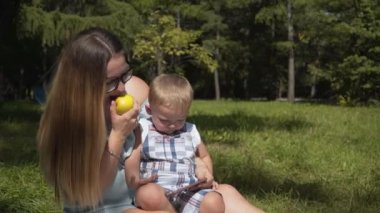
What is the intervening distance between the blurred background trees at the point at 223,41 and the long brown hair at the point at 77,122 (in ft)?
0.76

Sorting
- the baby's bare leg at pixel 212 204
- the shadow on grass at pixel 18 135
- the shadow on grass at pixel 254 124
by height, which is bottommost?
the shadow on grass at pixel 254 124

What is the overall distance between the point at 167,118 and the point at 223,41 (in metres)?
36.4

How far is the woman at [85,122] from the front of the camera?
90.0 inches

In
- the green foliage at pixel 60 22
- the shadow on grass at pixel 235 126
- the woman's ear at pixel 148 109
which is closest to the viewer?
the woman's ear at pixel 148 109

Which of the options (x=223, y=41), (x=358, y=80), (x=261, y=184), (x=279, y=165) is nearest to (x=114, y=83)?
(x=261, y=184)

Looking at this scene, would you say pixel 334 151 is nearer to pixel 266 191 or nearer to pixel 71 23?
pixel 266 191

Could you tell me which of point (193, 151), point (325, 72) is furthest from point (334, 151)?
point (325, 72)

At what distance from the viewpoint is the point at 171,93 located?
9.30ft

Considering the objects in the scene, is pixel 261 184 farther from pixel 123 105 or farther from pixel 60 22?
pixel 60 22

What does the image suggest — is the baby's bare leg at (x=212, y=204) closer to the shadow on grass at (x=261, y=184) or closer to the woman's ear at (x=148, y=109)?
the woman's ear at (x=148, y=109)

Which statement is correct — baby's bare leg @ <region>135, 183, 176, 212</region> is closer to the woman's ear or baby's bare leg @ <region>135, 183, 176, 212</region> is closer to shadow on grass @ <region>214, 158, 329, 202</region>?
the woman's ear

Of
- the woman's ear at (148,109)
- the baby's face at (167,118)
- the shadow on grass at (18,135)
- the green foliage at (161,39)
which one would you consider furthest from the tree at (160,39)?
the baby's face at (167,118)

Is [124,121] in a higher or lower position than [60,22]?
lower

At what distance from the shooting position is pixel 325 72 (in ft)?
77.8
